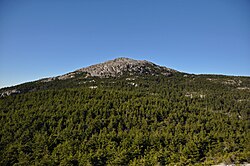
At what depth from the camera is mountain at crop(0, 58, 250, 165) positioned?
205 feet

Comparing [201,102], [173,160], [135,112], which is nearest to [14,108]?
[135,112]

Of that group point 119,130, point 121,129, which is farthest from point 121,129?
point 119,130

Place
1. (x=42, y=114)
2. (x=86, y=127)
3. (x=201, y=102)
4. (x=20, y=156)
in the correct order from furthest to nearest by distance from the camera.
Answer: (x=201, y=102)
(x=42, y=114)
(x=86, y=127)
(x=20, y=156)

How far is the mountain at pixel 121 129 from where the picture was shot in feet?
205

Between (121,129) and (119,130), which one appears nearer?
(119,130)

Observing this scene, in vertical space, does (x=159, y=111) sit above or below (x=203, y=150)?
above

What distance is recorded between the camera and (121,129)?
87.8 m

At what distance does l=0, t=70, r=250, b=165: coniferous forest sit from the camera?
2467 inches

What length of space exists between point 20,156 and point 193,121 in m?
75.9

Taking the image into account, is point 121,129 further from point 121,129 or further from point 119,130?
point 119,130

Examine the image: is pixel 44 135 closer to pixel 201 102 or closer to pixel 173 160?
pixel 173 160

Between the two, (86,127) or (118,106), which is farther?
(118,106)

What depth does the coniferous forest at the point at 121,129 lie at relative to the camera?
62.7m

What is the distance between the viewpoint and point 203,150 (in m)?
67.1
